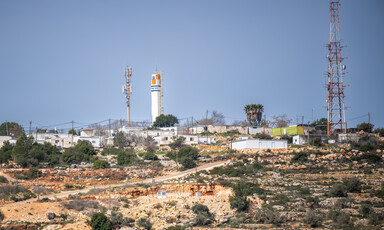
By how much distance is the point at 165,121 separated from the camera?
8306 cm

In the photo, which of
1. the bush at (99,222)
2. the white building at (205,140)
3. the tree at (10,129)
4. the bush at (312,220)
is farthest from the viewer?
the tree at (10,129)

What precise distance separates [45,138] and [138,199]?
3767cm

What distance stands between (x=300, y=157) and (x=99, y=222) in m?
28.2

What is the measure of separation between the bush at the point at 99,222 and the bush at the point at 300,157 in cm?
2669

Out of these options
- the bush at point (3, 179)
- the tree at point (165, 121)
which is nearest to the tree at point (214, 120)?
the tree at point (165, 121)

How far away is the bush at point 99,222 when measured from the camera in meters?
27.6

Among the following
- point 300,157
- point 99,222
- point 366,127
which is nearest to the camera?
point 99,222

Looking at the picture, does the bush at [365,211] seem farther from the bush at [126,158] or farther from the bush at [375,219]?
the bush at [126,158]

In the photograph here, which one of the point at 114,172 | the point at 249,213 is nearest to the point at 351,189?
the point at 249,213

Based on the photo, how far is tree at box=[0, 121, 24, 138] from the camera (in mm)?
78950

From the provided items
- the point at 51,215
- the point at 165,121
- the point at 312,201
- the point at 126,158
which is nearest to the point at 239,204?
the point at 312,201

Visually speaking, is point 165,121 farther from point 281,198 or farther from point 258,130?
point 281,198

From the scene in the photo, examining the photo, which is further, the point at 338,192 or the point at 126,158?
the point at 126,158

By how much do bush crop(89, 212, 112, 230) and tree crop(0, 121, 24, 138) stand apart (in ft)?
177
